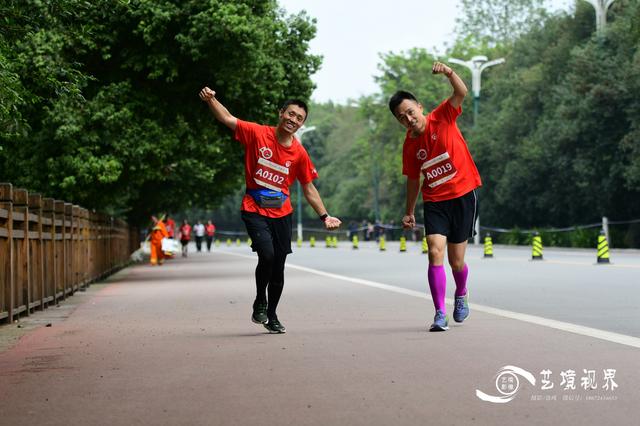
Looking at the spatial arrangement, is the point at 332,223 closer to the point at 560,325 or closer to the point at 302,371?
the point at 560,325

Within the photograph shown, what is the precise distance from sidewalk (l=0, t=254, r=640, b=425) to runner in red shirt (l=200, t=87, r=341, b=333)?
0.72m

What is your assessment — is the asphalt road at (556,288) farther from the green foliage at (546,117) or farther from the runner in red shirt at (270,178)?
the green foliage at (546,117)

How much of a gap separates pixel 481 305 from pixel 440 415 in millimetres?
8411

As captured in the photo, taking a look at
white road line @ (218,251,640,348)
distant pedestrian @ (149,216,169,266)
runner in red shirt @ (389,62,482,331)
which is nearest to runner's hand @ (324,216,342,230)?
runner in red shirt @ (389,62,482,331)

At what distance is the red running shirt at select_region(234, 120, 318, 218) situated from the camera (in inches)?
422

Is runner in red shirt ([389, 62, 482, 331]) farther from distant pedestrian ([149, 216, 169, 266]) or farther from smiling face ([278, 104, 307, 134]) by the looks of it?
distant pedestrian ([149, 216, 169, 266])

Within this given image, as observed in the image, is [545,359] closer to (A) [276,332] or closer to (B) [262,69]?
(A) [276,332]

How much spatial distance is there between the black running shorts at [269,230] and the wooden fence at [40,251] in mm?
3046

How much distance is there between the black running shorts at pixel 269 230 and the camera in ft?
35.5

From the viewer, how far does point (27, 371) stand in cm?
843

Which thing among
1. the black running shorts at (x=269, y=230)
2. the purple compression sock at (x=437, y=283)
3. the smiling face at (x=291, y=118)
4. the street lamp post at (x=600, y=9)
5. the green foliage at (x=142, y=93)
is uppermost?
the street lamp post at (x=600, y=9)

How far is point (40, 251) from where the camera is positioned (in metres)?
15.2

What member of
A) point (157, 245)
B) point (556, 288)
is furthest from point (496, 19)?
point (556, 288)

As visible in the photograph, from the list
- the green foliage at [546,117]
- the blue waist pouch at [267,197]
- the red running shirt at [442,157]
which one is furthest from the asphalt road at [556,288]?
the green foliage at [546,117]
